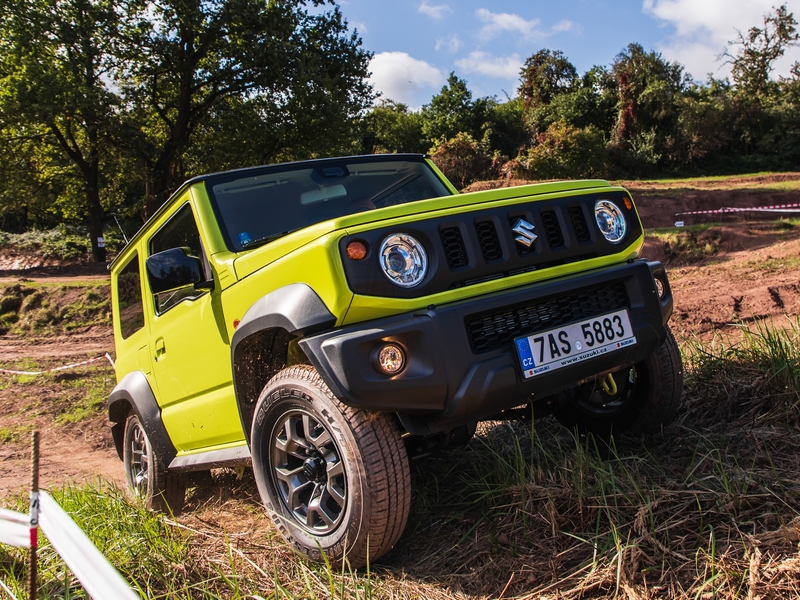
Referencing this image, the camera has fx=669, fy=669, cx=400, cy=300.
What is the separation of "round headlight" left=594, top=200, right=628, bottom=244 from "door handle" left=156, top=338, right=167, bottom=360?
2485 millimetres

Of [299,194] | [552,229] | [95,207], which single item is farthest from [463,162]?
[552,229]

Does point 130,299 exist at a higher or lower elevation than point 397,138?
lower

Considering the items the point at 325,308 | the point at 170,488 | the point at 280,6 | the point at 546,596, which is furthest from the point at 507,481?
the point at 280,6

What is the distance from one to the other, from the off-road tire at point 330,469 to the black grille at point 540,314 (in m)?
0.48

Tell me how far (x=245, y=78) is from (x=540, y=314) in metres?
21.9

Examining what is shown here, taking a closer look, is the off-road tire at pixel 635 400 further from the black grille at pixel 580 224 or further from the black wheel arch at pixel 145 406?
the black wheel arch at pixel 145 406

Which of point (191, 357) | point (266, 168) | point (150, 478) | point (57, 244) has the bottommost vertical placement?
point (150, 478)

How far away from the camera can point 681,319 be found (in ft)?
24.3

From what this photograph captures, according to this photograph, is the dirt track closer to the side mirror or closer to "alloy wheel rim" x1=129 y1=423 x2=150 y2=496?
"alloy wheel rim" x1=129 y1=423 x2=150 y2=496

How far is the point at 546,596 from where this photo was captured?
2.29m

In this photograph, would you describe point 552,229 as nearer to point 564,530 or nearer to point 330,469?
point 564,530

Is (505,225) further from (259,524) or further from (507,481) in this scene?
(259,524)

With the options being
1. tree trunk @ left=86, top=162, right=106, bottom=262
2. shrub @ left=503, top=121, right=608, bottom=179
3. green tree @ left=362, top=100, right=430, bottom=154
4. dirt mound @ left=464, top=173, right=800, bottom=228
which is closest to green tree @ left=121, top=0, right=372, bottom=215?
tree trunk @ left=86, top=162, right=106, bottom=262

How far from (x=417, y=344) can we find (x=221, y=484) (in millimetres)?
2740
